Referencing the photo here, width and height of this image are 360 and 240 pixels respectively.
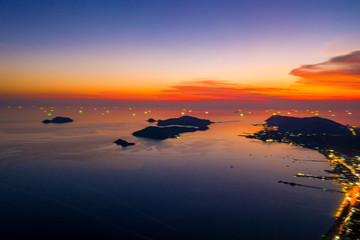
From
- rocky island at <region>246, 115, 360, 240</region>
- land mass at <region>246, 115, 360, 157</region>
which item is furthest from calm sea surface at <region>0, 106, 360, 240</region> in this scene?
land mass at <region>246, 115, 360, 157</region>

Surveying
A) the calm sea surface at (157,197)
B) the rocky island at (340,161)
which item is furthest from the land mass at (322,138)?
the calm sea surface at (157,197)

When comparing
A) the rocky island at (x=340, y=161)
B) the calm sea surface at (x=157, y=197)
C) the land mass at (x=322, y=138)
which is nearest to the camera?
the calm sea surface at (x=157, y=197)

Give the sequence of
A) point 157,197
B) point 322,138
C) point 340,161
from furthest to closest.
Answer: point 322,138 < point 340,161 < point 157,197

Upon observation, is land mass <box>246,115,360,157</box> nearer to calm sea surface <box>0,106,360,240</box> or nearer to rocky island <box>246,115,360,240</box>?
rocky island <box>246,115,360,240</box>

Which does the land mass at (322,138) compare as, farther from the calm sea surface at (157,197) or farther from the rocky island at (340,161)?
the calm sea surface at (157,197)

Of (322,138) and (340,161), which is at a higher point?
(322,138)

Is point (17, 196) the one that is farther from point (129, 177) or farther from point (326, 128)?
point (326, 128)

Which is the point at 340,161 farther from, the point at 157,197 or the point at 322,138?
the point at 157,197

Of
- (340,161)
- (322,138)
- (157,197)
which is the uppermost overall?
(157,197)

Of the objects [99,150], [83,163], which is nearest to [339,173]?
[83,163]

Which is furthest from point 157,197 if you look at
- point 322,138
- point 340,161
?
point 322,138

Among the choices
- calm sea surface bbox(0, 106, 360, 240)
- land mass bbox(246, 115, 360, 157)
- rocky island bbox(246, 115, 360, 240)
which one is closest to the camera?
calm sea surface bbox(0, 106, 360, 240)
